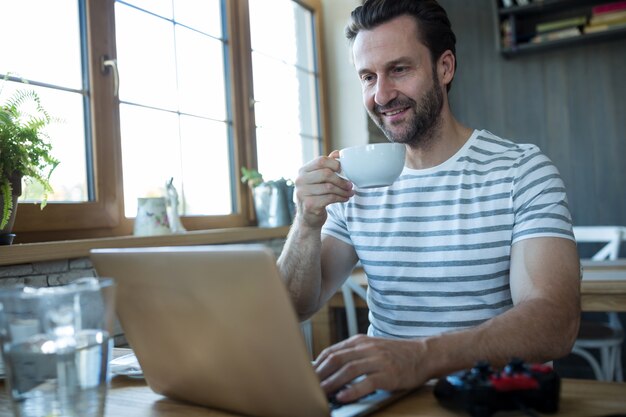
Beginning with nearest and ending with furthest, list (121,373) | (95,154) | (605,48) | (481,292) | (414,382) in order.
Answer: (414,382) → (121,373) → (481,292) → (95,154) → (605,48)

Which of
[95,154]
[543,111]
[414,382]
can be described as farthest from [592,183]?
[414,382]

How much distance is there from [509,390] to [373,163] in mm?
450

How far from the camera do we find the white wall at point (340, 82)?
3.34 meters

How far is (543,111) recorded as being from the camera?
3.67m

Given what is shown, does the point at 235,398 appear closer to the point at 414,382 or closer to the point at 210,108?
the point at 414,382

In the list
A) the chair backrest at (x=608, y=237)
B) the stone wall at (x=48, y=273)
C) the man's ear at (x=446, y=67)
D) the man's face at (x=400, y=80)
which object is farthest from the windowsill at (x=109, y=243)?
the chair backrest at (x=608, y=237)

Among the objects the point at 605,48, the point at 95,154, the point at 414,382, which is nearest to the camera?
the point at 414,382

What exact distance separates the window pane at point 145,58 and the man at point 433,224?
943 mm

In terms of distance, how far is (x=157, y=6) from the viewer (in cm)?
227

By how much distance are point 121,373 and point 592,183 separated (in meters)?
3.25

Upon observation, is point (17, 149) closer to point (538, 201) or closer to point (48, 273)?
point (48, 273)

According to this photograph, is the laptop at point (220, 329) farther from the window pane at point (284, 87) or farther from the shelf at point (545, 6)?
the shelf at point (545, 6)

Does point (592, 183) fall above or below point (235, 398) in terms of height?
above

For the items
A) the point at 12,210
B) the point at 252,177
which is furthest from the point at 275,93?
the point at 12,210
